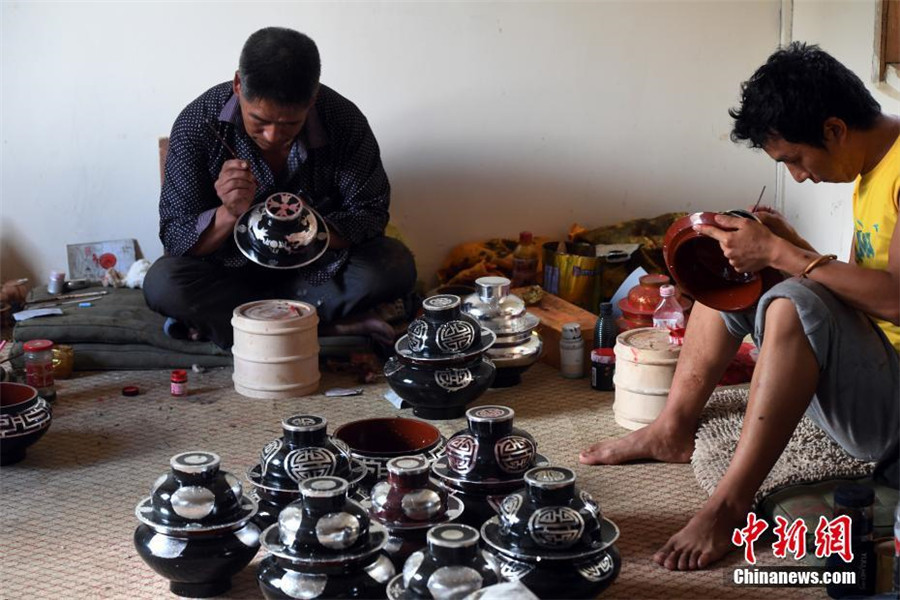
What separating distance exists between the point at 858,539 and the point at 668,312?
52.3 inches

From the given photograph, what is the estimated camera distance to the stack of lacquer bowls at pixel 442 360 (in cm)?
291

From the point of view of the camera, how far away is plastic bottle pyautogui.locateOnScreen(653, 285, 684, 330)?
3.23m

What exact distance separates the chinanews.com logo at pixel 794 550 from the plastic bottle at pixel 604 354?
39.1 inches

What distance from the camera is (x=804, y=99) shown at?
2.19 m

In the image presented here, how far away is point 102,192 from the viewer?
4098 mm

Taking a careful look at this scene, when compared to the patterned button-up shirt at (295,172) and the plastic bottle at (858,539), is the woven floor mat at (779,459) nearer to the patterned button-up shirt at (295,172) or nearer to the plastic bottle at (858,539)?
the plastic bottle at (858,539)

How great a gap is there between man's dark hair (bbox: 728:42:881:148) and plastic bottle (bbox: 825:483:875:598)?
691mm

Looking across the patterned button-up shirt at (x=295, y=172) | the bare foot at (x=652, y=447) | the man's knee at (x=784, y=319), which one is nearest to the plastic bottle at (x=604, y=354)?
the bare foot at (x=652, y=447)

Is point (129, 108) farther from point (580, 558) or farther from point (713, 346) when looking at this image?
point (580, 558)

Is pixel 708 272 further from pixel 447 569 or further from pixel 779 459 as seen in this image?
pixel 447 569

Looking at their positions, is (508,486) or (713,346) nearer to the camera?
(508,486)

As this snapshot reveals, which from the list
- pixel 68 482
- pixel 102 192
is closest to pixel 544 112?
pixel 102 192

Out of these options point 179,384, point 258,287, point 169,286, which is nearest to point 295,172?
point 258,287

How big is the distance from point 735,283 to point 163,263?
6.06 feet
